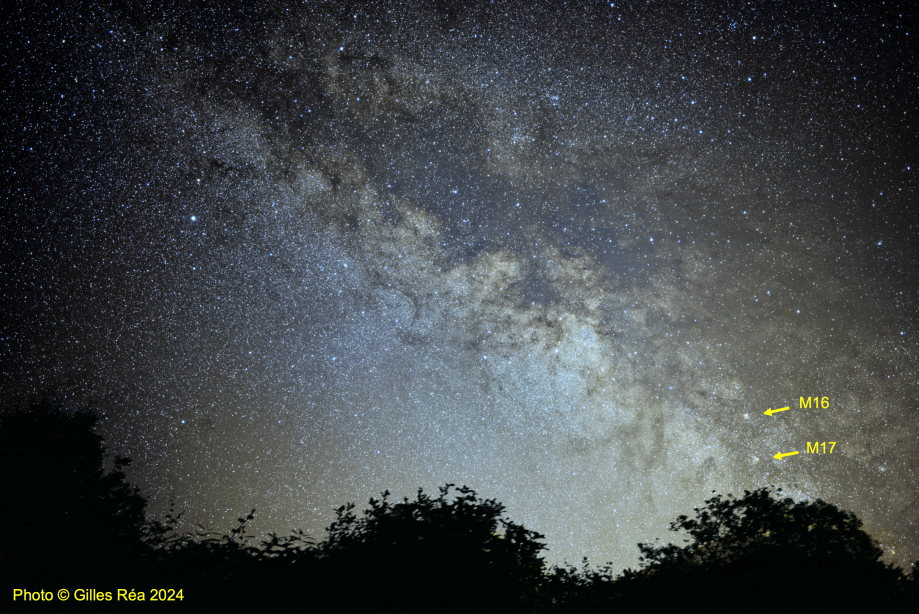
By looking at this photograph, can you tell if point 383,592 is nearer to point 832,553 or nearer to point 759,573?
point 759,573

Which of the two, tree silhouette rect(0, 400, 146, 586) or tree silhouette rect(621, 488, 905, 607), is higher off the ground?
tree silhouette rect(0, 400, 146, 586)

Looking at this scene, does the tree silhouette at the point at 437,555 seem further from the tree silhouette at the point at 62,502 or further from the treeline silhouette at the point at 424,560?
the tree silhouette at the point at 62,502

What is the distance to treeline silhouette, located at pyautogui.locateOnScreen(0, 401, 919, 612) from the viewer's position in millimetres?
6391

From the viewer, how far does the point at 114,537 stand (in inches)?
301

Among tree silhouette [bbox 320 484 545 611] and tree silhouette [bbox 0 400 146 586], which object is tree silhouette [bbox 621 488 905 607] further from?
tree silhouette [bbox 0 400 146 586]

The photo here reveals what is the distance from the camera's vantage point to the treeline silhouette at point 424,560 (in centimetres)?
639

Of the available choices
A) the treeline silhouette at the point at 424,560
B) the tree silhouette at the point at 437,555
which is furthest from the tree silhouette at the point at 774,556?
the tree silhouette at the point at 437,555

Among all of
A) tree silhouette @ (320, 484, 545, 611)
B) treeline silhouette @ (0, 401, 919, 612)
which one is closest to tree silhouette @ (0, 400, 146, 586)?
treeline silhouette @ (0, 401, 919, 612)

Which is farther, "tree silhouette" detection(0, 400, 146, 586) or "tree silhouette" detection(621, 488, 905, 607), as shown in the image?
"tree silhouette" detection(621, 488, 905, 607)

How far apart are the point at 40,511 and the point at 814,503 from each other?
57.3 ft

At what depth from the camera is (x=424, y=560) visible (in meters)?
7.84

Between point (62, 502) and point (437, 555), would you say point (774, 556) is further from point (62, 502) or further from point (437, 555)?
point (62, 502)

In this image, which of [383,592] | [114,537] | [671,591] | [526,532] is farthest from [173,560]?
[671,591]

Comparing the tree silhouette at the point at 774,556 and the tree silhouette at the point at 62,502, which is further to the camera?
the tree silhouette at the point at 774,556
